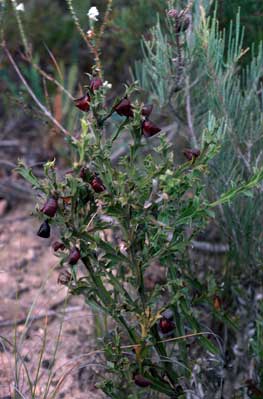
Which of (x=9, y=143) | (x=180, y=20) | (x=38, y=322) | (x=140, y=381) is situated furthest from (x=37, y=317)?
(x=9, y=143)

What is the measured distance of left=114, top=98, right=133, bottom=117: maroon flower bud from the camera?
188 cm

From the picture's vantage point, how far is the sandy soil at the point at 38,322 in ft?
7.71

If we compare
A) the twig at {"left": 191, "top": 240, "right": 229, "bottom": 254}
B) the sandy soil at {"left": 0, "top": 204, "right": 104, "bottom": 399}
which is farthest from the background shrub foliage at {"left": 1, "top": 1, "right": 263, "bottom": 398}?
the twig at {"left": 191, "top": 240, "right": 229, "bottom": 254}

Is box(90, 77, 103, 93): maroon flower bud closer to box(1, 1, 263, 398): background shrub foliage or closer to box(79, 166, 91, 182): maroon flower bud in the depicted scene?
box(1, 1, 263, 398): background shrub foliage

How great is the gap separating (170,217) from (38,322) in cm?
105

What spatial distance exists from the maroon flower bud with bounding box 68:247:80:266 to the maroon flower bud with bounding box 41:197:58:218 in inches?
4.4

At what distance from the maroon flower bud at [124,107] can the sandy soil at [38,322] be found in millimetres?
648

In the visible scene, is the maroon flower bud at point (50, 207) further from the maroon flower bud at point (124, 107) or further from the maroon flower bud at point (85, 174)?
the maroon flower bud at point (124, 107)

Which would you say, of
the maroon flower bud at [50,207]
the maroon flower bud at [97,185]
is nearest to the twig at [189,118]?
the maroon flower bud at [97,185]

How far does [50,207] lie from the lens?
179 cm

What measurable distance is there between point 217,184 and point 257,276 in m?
0.36

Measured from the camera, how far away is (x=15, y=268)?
10.0ft

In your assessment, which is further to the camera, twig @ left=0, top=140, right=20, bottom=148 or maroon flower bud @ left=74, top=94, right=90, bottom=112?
twig @ left=0, top=140, right=20, bottom=148

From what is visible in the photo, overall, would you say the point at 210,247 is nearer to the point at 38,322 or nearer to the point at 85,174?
the point at 38,322
